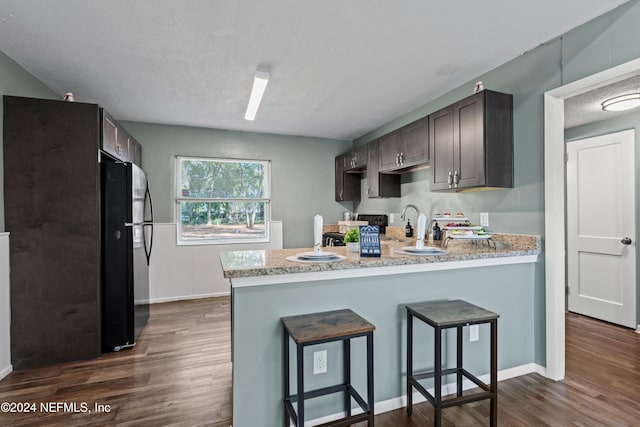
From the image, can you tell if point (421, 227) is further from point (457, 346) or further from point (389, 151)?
point (389, 151)

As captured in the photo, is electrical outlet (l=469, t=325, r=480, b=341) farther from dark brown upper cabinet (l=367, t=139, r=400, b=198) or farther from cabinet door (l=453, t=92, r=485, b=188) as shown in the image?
dark brown upper cabinet (l=367, t=139, r=400, b=198)

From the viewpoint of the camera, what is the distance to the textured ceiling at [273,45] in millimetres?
1972

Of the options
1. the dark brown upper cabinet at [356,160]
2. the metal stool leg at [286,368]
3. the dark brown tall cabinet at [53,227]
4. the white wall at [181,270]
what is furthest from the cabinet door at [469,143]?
the white wall at [181,270]

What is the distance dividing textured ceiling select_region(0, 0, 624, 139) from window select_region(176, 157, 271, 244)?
127cm

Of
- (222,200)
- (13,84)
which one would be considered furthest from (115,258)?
(222,200)

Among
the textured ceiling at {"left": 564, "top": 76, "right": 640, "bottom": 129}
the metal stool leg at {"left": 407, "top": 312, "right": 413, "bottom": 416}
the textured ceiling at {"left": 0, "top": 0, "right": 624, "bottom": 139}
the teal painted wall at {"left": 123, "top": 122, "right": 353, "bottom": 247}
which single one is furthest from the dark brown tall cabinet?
the textured ceiling at {"left": 564, "top": 76, "right": 640, "bottom": 129}

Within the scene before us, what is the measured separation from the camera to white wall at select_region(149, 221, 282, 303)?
173 inches

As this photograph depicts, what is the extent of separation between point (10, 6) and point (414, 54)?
274 cm

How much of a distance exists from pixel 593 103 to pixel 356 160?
272 cm

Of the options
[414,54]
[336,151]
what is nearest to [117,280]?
[414,54]

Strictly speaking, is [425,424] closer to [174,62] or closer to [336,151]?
[174,62]

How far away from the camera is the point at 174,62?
2.65 m

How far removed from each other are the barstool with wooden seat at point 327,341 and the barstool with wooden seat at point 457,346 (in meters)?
0.39

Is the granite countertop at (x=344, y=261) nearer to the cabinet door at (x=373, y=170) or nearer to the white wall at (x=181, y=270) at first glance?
the cabinet door at (x=373, y=170)
